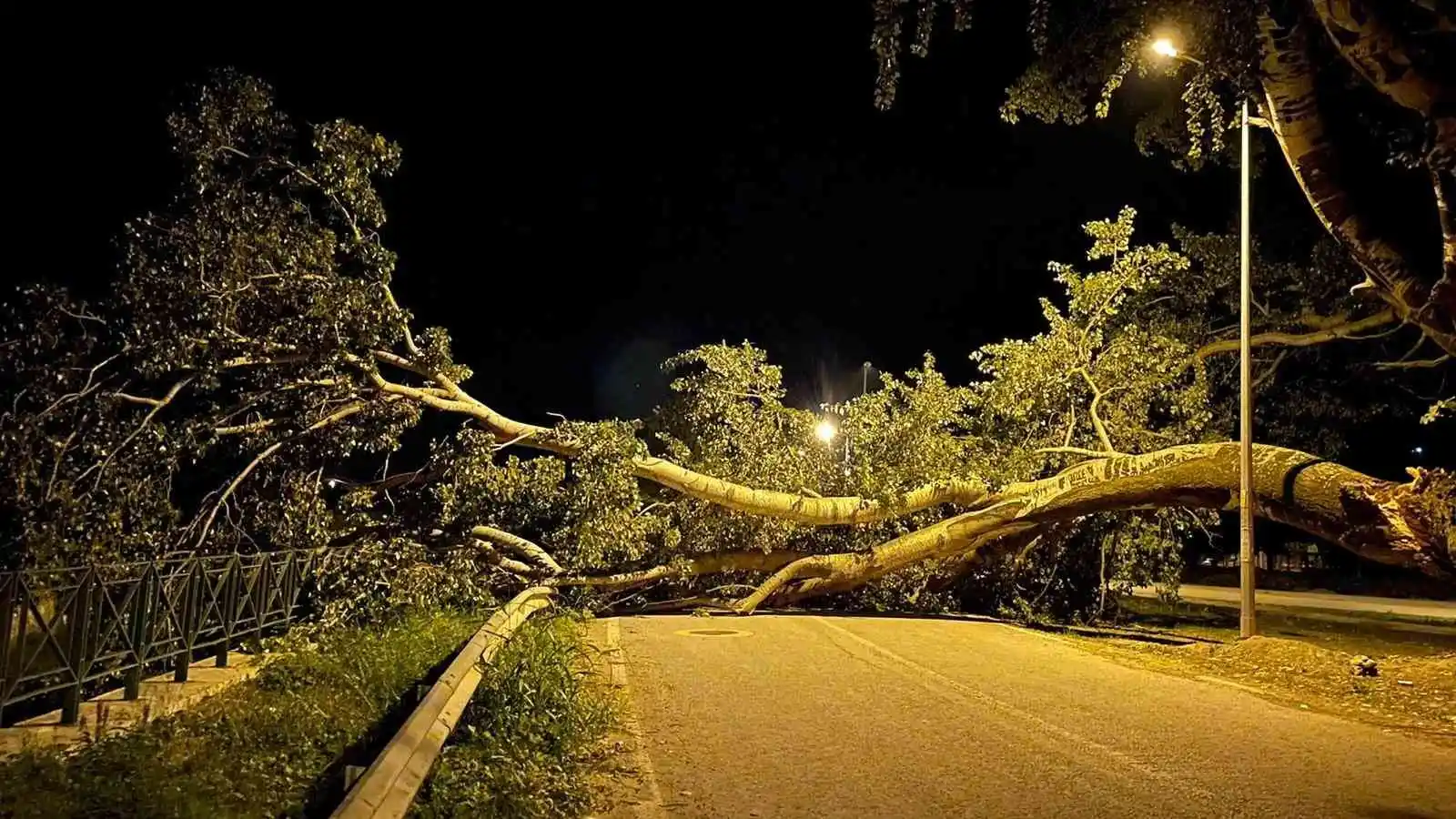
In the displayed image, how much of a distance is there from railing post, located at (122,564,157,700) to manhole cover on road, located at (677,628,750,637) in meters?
7.21

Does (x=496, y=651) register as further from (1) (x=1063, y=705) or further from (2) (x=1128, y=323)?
(2) (x=1128, y=323)

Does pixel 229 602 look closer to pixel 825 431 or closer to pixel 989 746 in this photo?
pixel 989 746

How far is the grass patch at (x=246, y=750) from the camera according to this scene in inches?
193

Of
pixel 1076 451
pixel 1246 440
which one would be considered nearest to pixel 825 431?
pixel 1076 451

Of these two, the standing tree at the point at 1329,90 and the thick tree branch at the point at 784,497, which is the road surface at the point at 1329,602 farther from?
the standing tree at the point at 1329,90

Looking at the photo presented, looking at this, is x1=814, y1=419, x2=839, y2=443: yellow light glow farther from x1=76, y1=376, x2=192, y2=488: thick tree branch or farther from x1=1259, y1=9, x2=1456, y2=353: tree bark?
x1=76, y1=376, x2=192, y2=488: thick tree branch

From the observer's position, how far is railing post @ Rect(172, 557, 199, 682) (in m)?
9.14

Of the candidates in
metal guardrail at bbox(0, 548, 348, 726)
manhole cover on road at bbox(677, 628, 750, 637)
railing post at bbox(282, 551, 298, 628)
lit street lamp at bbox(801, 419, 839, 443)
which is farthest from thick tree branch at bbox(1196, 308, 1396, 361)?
metal guardrail at bbox(0, 548, 348, 726)

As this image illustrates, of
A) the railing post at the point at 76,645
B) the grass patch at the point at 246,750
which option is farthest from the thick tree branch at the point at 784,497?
the railing post at the point at 76,645

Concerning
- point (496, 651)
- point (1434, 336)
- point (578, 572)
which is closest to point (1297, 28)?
point (1434, 336)

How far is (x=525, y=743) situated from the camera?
687 cm

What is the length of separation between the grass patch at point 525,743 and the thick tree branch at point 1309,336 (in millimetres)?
13162

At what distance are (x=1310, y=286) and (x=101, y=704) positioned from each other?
682 inches

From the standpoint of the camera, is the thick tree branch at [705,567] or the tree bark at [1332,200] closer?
the tree bark at [1332,200]
